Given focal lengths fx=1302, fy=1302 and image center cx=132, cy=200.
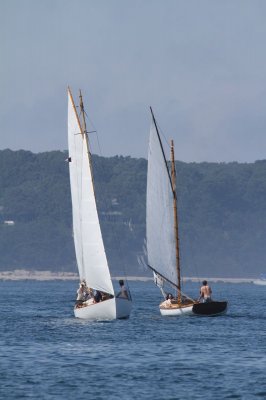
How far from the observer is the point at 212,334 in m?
69.5

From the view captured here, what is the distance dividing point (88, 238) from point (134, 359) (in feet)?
66.5

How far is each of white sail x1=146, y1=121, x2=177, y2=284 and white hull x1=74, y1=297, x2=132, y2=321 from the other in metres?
4.48

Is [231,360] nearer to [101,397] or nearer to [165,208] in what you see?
[101,397]

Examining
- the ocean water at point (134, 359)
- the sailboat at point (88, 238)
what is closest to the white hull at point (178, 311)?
the ocean water at point (134, 359)

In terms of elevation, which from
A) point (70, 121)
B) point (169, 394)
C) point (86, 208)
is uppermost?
point (70, 121)

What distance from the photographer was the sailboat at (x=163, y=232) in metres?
80.4

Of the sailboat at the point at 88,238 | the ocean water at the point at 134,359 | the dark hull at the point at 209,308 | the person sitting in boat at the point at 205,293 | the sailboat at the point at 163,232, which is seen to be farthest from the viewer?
the person sitting in boat at the point at 205,293

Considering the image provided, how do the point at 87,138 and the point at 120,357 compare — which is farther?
the point at 87,138

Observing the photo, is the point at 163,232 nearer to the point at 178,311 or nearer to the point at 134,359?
the point at 178,311

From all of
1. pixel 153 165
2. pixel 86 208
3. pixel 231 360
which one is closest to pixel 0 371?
pixel 231 360

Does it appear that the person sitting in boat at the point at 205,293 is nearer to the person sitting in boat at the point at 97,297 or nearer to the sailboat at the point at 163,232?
the sailboat at the point at 163,232

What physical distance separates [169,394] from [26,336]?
21.8 meters

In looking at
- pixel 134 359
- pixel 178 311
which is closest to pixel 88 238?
pixel 178 311

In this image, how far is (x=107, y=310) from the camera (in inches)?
2982
